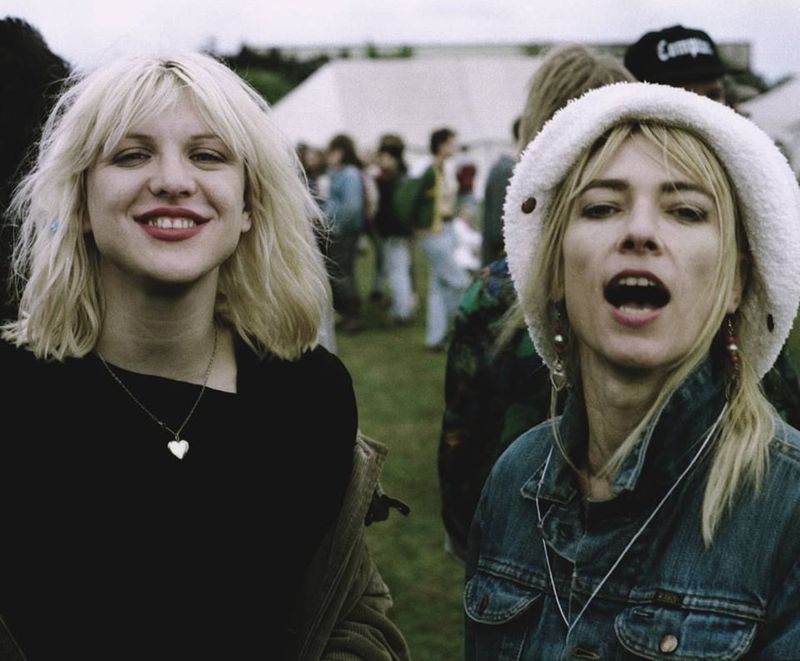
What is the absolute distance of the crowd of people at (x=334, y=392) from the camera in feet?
5.76

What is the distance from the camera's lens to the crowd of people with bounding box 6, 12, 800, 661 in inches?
69.1

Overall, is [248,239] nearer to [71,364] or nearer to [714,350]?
[71,364]

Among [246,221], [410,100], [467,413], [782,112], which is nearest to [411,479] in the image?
[467,413]

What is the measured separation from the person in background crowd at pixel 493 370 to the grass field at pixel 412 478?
2.27ft

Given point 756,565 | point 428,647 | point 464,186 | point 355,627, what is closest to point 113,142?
point 355,627

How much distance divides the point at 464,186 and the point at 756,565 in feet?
46.7

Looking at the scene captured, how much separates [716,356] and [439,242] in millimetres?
9282

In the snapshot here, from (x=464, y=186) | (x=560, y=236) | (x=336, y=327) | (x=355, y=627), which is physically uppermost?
(x=560, y=236)

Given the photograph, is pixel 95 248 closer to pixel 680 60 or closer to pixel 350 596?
pixel 350 596

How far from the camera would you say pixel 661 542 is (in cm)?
177

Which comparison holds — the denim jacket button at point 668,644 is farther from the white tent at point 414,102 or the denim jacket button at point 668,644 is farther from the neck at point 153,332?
the white tent at point 414,102

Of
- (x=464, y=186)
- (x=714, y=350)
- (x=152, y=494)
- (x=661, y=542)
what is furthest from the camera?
(x=464, y=186)

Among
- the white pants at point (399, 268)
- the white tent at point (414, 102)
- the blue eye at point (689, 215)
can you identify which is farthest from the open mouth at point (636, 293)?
the white tent at point (414, 102)

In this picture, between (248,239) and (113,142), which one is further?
(248,239)
